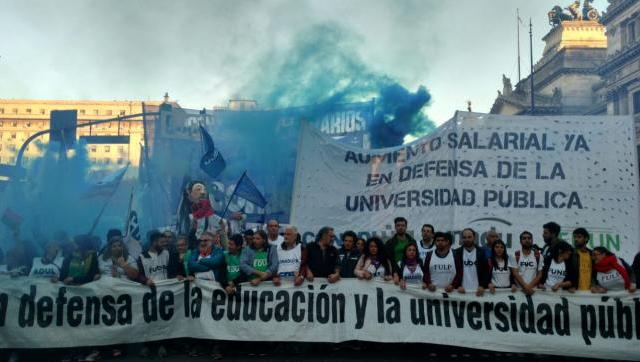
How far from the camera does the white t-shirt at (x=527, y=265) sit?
729cm

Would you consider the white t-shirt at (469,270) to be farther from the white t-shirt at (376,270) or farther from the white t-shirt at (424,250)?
the white t-shirt at (376,270)

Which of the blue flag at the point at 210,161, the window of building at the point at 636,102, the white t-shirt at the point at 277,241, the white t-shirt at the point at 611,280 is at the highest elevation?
the window of building at the point at 636,102

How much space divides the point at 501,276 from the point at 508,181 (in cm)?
175

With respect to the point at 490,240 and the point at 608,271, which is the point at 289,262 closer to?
the point at 490,240

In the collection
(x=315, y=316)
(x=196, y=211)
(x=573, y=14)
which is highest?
(x=573, y=14)

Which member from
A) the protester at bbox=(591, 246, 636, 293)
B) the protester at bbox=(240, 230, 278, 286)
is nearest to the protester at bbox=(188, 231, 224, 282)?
the protester at bbox=(240, 230, 278, 286)

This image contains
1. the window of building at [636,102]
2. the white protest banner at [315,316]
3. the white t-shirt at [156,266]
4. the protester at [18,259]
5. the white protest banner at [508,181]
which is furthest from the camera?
the window of building at [636,102]

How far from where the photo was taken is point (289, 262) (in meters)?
7.52

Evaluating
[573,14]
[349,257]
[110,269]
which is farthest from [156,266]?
[573,14]

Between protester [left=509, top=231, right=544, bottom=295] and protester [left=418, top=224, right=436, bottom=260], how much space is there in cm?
95

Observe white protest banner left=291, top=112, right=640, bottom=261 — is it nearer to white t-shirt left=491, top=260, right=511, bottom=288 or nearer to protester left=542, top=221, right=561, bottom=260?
protester left=542, top=221, right=561, bottom=260

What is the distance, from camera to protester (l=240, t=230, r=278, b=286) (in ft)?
24.2

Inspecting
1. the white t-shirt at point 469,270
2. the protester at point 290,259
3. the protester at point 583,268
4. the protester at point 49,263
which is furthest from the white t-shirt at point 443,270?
the protester at point 49,263

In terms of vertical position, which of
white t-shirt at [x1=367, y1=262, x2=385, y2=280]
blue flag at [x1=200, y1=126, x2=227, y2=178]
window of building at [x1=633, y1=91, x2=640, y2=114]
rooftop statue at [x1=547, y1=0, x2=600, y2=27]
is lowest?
white t-shirt at [x1=367, y1=262, x2=385, y2=280]
